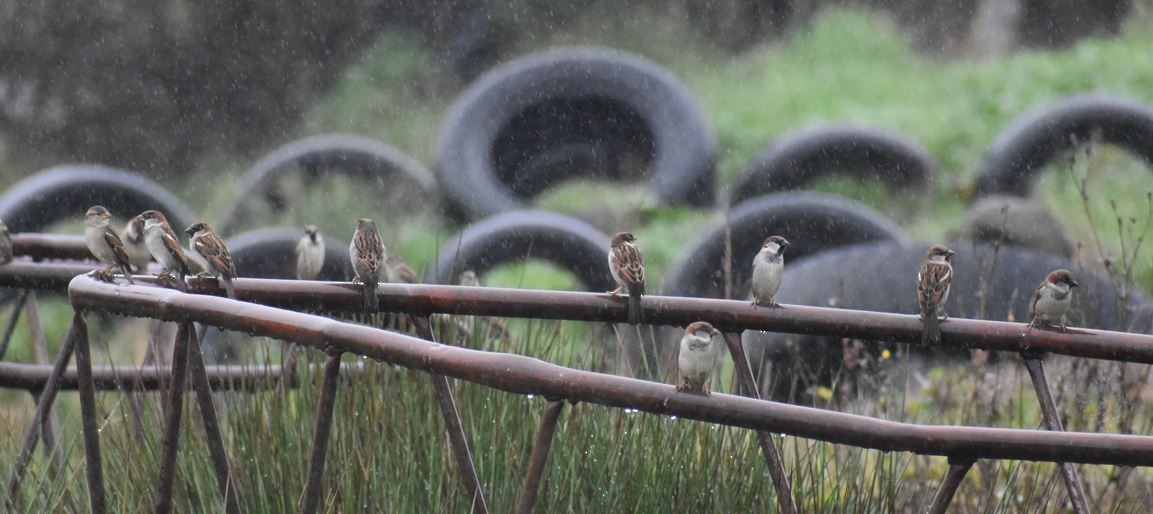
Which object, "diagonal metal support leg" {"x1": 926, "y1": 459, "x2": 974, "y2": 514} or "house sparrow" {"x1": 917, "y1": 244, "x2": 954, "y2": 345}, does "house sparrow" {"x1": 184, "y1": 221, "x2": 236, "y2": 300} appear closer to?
"house sparrow" {"x1": 917, "y1": 244, "x2": 954, "y2": 345}

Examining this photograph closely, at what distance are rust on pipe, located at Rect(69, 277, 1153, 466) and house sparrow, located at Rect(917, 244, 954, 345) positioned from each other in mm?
1028

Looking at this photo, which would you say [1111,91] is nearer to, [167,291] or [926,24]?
[926,24]

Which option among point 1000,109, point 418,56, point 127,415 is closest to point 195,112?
point 418,56

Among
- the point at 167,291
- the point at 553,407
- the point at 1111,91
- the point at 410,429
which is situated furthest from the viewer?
the point at 1111,91

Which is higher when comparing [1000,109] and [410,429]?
[1000,109]

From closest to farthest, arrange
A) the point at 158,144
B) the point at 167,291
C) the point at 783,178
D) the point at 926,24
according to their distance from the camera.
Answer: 1. the point at 167,291
2. the point at 783,178
3. the point at 158,144
4. the point at 926,24

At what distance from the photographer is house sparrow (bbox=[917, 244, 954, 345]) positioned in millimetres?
3430

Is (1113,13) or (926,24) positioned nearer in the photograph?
(1113,13)

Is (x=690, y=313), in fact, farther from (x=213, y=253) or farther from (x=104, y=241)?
(x=104, y=241)

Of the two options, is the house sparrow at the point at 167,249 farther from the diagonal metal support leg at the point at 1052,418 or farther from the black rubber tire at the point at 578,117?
the black rubber tire at the point at 578,117

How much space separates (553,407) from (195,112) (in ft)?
62.9

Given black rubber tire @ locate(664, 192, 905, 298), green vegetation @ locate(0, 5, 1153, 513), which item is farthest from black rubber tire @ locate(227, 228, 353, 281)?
black rubber tire @ locate(664, 192, 905, 298)

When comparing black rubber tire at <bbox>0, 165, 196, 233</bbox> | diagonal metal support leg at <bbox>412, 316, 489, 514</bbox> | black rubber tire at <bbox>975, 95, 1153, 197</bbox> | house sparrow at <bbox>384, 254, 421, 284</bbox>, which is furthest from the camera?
black rubber tire at <bbox>975, 95, 1153, 197</bbox>

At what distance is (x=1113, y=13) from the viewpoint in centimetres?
2266
